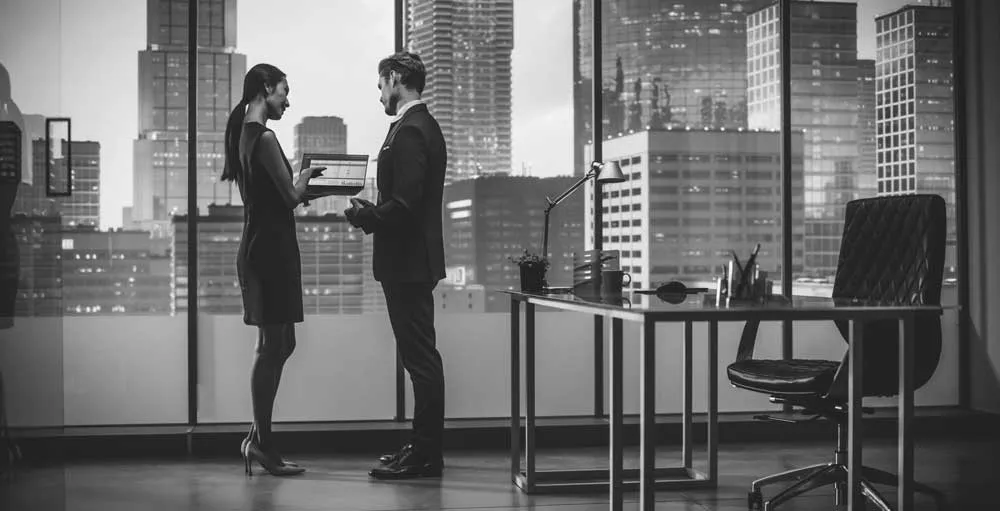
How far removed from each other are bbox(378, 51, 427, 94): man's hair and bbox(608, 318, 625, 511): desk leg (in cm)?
181

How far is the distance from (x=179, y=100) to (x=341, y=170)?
1.22 metres

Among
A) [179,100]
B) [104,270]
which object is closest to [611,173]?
[179,100]

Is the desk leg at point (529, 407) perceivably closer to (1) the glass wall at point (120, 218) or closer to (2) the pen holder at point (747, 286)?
(2) the pen holder at point (747, 286)

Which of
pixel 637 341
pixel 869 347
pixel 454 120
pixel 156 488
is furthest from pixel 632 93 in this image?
pixel 156 488

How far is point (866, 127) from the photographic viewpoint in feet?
18.8

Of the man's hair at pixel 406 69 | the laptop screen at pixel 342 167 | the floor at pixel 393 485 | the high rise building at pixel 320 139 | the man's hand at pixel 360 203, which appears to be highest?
the man's hair at pixel 406 69

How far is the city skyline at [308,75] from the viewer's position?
498 centimetres

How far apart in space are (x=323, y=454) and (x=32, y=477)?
142 centimetres

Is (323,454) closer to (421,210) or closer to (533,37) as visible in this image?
(421,210)

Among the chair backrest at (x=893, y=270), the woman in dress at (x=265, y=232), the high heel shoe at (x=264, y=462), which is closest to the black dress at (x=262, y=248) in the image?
the woman in dress at (x=265, y=232)

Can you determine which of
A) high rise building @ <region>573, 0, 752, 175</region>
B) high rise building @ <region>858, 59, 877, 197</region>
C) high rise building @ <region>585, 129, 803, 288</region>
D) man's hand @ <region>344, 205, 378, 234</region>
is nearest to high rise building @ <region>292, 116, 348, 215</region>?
man's hand @ <region>344, 205, 378, 234</region>

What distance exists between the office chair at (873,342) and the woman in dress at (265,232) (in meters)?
1.97

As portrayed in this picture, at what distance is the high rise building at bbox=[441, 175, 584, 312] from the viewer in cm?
529

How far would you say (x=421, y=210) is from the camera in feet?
13.8
